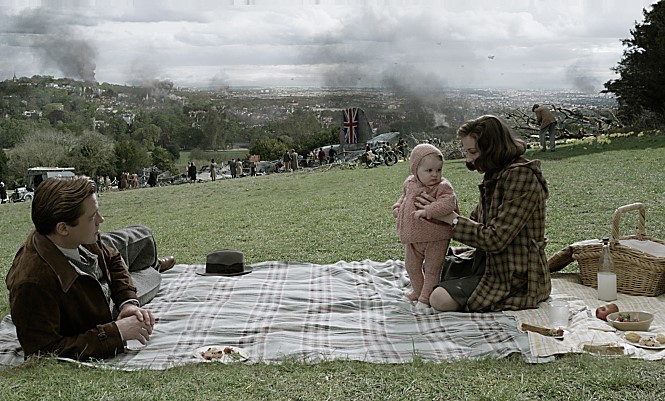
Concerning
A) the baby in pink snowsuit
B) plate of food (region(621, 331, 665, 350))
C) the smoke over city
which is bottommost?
plate of food (region(621, 331, 665, 350))

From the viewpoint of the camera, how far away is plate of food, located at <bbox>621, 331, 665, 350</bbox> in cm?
336

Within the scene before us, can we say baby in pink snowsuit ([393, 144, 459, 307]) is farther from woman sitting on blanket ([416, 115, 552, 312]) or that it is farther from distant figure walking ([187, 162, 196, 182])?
distant figure walking ([187, 162, 196, 182])

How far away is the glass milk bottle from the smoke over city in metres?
53.8

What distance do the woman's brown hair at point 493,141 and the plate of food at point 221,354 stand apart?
5.31 feet

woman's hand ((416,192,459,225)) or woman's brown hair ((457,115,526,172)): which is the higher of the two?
woman's brown hair ((457,115,526,172))

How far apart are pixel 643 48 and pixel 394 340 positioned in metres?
16.8

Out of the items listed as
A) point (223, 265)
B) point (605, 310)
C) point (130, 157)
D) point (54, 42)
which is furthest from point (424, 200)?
point (54, 42)

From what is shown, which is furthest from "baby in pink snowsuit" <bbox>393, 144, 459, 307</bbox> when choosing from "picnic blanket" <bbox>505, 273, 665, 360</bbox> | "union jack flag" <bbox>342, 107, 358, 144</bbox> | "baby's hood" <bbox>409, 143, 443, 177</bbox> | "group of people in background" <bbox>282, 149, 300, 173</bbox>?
"union jack flag" <bbox>342, 107, 358, 144</bbox>

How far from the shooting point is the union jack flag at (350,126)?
1065 inches

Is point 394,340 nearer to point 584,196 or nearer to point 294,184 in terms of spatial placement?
point 584,196

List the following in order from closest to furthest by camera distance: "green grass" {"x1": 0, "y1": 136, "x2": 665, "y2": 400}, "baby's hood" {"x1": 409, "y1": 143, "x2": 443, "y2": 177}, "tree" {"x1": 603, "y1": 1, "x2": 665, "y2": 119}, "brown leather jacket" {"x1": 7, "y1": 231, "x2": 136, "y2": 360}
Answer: "green grass" {"x1": 0, "y1": 136, "x2": 665, "y2": 400}
"brown leather jacket" {"x1": 7, "y1": 231, "x2": 136, "y2": 360}
"baby's hood" {"x1": 409, "y1": 143, "x2": 443, "y2": 177}
"tree" {"x1": 603, "y1": 1, "x2": 665, "y2": 119}

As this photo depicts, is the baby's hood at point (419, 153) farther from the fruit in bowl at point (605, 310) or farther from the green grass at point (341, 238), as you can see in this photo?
the green grass at point (341, 238)

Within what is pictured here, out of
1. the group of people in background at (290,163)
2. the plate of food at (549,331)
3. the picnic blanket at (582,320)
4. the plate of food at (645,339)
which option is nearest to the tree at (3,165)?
the group of people in background at (290,163)

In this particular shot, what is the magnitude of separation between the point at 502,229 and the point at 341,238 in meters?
3.22
